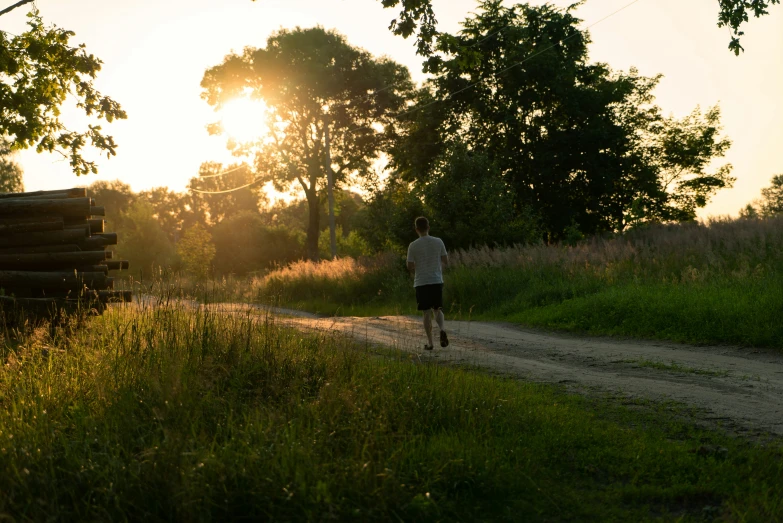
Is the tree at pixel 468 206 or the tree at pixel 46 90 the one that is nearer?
the tree at pixel 46 90

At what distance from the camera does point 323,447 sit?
534cm

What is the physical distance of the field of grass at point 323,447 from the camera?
15.5 feet

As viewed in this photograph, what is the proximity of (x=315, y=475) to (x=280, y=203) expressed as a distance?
108 m

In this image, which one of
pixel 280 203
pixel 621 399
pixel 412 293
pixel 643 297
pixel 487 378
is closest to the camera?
pixel 621 399

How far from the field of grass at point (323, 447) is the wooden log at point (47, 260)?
4.30 m

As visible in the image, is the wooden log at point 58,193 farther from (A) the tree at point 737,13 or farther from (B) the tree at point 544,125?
(B) the tree at point 544,125

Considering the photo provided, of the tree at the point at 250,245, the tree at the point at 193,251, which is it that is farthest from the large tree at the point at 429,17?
the tree at the point at 250,245

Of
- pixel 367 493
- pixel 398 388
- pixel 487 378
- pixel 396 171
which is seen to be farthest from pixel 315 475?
pixel 396 171

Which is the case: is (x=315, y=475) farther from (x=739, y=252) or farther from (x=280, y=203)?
(x=280, y=203)

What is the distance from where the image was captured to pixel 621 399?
8.00 meters

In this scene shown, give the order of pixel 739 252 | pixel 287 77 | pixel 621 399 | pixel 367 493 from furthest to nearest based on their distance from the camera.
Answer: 1. pixel 287 77
2. pixel 739 252
3. pixel 621 399
4. pixel 367 493

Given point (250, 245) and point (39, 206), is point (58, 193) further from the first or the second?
point (250, 245)

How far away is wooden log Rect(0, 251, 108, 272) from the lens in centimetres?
1205

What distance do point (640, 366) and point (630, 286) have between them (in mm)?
6247
